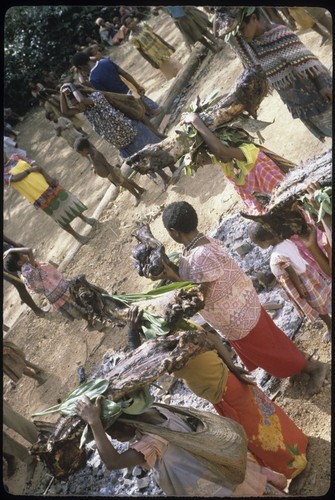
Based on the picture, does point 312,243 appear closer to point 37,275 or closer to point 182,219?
point 182,219

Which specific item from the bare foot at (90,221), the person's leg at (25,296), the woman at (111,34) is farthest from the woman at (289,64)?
the woman at (111,34)

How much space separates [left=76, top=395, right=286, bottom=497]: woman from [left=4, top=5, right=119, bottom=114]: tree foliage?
14273mm

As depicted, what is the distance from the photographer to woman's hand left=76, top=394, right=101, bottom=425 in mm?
2879

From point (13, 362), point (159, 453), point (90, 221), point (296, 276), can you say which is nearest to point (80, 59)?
point (90, 221)

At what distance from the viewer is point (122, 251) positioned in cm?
818

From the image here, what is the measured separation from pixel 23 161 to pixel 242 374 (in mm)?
6131

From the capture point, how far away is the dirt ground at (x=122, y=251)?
4.39 meters

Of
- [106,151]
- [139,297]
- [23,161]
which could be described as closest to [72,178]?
[106,151]

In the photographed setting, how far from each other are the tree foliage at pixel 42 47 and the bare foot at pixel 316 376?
528 inches

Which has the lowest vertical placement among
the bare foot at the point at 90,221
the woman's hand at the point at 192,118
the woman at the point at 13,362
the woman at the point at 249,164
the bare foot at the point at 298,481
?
the bare foot at the point at 298,481

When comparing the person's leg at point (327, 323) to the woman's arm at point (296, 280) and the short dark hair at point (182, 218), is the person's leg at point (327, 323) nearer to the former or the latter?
the woman's arm at point (296, 280)

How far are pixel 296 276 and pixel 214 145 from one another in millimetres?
1076

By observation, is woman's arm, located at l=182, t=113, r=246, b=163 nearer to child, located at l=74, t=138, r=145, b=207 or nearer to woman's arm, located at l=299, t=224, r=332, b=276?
woman's arm, located at l=299, t=224, r=332, b=276

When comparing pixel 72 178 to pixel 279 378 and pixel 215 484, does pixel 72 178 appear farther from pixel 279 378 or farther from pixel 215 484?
pixel 215 484
